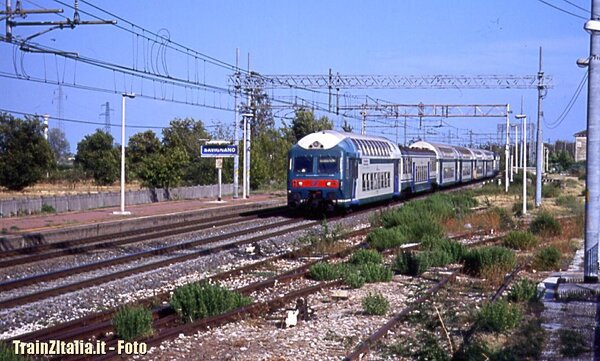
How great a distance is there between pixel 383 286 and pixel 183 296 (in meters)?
4.70

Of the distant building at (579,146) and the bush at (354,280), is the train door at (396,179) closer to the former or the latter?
the bush at (354,280)

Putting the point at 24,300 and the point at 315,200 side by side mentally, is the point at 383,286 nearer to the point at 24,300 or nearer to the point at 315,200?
the point at 24,300

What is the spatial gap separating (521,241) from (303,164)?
10.8m

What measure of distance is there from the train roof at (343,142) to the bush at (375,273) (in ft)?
45.3

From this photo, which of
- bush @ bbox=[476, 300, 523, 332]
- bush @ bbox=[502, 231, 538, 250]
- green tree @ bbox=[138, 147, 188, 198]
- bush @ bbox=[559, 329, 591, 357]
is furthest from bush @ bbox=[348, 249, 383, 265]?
green tree @ bbox=[138, 147, 188, 198]

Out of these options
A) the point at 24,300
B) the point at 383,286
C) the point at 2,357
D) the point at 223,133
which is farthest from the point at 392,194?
the point at 223,133

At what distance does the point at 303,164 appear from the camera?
29891mm

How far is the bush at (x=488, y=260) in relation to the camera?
16391 millimetres

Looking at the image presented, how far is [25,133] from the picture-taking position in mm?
49031

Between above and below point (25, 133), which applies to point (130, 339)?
below

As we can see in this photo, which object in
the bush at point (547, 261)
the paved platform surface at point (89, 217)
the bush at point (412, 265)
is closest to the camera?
the bush at point (412, 265)

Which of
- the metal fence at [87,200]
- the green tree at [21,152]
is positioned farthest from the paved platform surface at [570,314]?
the green tree at [21,152]

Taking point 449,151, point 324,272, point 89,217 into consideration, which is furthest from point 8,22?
point 449,151

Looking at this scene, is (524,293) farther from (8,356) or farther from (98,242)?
(98,242)
